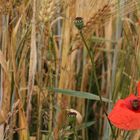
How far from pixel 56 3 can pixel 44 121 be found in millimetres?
267

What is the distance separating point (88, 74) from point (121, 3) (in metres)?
0.38

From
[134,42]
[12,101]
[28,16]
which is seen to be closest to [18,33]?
[28,16]

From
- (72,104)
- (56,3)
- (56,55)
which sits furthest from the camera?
(72,104)

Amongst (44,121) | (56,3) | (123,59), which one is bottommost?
(44,121)

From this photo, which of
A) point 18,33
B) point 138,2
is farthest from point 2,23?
point 138,2

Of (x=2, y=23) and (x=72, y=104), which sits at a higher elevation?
(x=2, y=23)

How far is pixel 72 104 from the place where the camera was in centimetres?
112

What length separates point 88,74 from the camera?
1213 millimetres

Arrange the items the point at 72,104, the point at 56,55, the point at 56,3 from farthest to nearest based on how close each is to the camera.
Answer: the point at 72,104 < the point at 56,55 < the point at 56,3

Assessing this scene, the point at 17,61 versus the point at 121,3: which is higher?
the point at 121,3

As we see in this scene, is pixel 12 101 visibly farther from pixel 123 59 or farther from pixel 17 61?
pixel 123 59

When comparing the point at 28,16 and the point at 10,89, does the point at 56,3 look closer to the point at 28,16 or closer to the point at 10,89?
the point at 28,16

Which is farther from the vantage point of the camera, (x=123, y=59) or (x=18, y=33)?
(x=123, y=59)

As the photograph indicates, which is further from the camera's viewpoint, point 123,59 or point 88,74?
point 88,74
